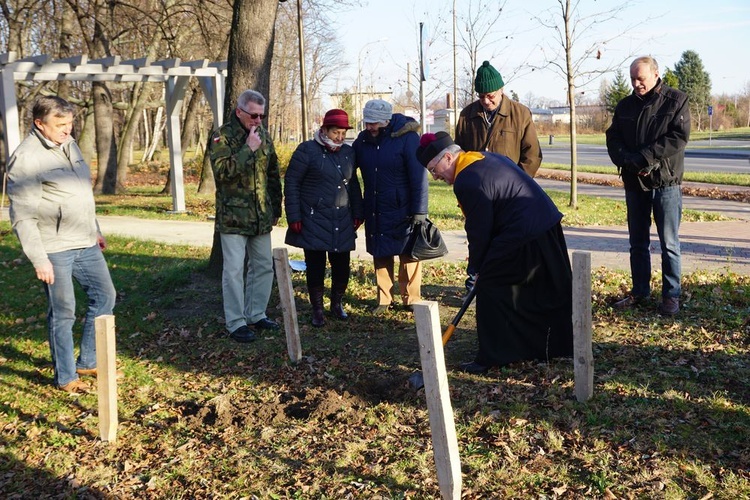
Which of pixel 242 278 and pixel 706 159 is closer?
pixel 242 278

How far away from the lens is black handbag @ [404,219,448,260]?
6.41 meters

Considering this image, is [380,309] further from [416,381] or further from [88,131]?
[88,131]

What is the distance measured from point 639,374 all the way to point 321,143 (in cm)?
309

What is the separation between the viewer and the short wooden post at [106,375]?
4.21 meters

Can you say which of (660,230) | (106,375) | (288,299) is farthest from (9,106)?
(660,230)

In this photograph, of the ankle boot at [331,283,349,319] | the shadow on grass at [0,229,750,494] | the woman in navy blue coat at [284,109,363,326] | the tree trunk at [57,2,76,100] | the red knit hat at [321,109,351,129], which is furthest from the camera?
the tree trunk at [57,2,76,100]

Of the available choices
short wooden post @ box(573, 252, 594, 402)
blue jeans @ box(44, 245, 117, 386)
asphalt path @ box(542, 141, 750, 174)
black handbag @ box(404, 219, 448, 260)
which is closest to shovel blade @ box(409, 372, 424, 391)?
short wooden post @ box(573, 252, 594, 402)

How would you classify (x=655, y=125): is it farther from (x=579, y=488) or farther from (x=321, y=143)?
(x=579, y=488)

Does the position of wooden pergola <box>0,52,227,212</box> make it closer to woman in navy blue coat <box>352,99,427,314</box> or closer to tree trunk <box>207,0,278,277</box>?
tree trunk <box>207,0,278,277</box>

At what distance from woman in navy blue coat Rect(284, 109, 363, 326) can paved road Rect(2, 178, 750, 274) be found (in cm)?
302

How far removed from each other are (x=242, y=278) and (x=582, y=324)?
2987mm

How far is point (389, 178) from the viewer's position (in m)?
6.45

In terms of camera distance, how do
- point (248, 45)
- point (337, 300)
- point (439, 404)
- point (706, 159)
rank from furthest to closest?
point (706, 159) → point (248, 45) → point (337, 300) → point (439, 404)

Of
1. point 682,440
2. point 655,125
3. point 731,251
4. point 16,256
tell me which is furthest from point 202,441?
point 16,256
